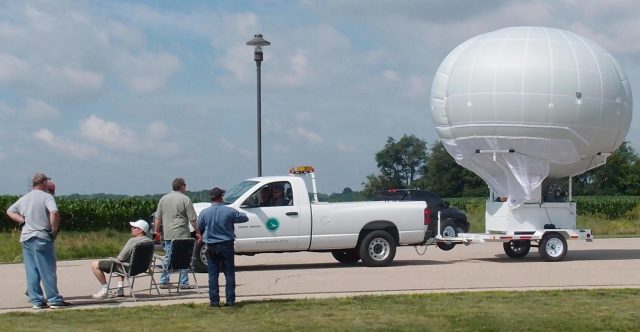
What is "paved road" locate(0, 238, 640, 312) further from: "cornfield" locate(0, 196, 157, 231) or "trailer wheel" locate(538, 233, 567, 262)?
"cornfield" locate(0, 196, 157, 231)

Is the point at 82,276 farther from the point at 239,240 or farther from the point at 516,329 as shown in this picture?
the point at 516,329

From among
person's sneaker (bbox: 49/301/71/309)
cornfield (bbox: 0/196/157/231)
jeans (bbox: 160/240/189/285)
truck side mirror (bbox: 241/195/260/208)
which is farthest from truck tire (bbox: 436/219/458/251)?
person's sneaker (bbox: 49/301/71/309)

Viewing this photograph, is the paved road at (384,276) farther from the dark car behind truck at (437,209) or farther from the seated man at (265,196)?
the dark car behind truck at (437,209)

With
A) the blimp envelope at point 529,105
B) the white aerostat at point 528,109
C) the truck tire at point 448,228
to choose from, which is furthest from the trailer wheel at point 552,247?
the truck tire at point 448,228

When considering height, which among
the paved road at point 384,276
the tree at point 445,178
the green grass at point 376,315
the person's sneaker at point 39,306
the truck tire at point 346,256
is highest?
the tree at point 445,178

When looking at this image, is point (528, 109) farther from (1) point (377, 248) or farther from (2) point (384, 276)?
(2) point (384, 276)

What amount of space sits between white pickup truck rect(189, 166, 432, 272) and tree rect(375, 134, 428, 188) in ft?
210

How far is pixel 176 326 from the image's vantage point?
10773 mm

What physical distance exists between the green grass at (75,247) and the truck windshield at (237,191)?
6.39 meters

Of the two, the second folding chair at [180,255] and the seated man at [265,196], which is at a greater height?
the seated man at [265,196]

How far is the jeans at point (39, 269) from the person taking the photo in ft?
41.6

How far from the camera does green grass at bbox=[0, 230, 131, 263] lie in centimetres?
2392

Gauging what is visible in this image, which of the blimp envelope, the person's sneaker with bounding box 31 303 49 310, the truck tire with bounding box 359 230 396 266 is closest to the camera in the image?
the person's sneaker with bounding box 31 303 49 310

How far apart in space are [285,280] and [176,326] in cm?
602
